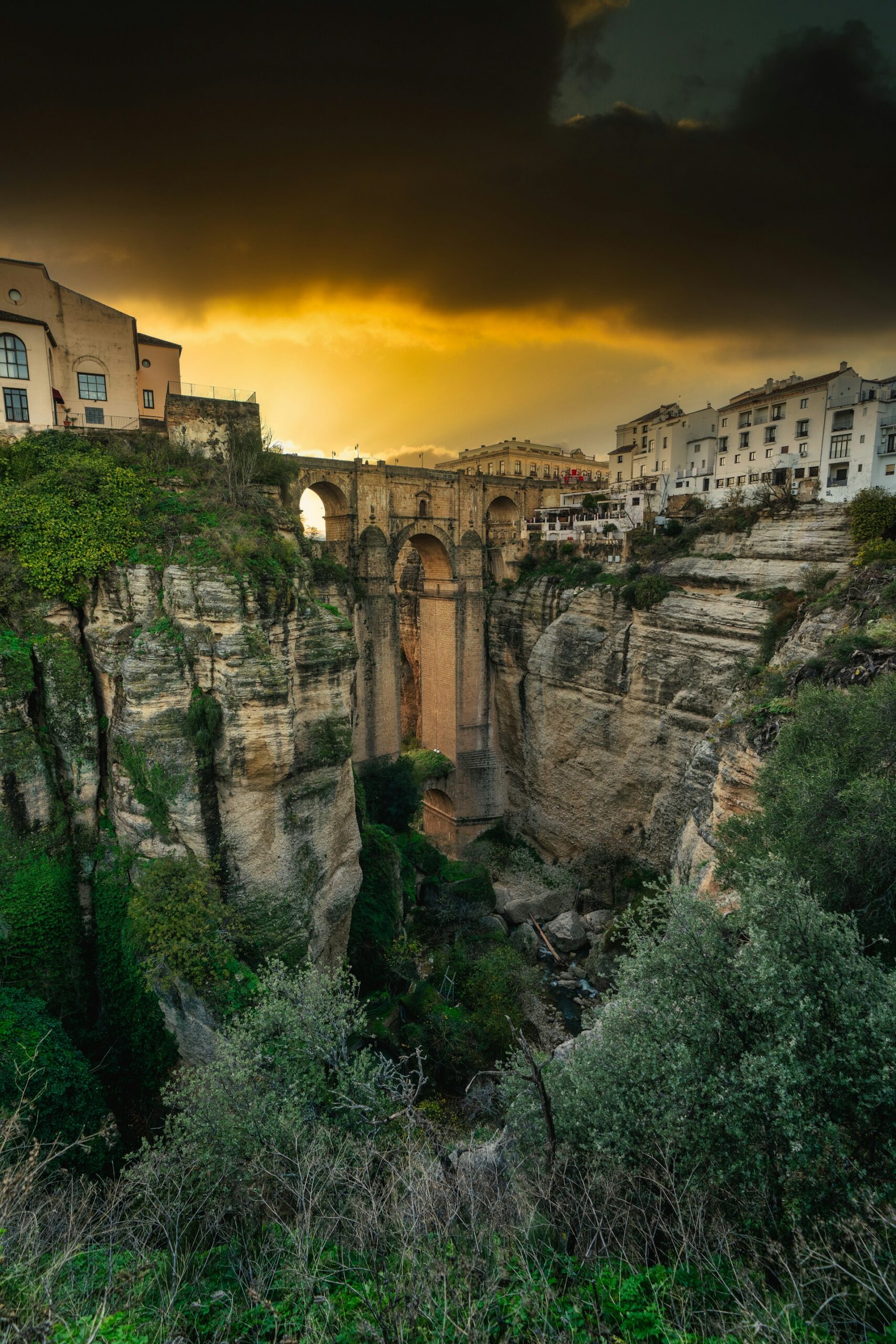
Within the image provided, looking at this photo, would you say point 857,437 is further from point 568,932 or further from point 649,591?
point 568,932

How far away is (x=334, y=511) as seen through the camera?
84.0 feet

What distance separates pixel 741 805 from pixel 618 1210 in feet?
22.7

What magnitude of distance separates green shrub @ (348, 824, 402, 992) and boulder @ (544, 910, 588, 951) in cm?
682

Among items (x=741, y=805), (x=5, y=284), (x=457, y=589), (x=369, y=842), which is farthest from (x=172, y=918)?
(x=457, y=589)

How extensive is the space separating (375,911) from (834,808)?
10.6 metres

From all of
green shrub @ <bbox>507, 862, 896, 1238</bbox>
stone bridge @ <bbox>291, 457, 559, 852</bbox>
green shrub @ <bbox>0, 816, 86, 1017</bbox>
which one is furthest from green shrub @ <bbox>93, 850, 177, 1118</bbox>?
stone bridge @ <bbox>291, 457, 559, 852</bbox>

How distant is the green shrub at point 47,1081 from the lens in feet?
27.1

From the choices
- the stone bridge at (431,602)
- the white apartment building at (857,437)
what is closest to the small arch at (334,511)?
the stone bridge at (431,602)

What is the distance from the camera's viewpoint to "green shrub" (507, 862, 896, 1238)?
195 inches

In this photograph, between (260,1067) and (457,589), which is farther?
(457,589)

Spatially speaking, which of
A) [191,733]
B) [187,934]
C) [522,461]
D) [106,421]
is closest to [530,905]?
[187,934]

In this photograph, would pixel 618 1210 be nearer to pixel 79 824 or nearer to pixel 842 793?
pixel 842 793

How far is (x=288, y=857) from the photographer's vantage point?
11.5 metres

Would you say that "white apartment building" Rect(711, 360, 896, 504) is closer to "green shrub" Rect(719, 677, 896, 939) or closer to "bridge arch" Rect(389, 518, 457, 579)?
"bridge arch" Rect(389, 518, 457, 579)
